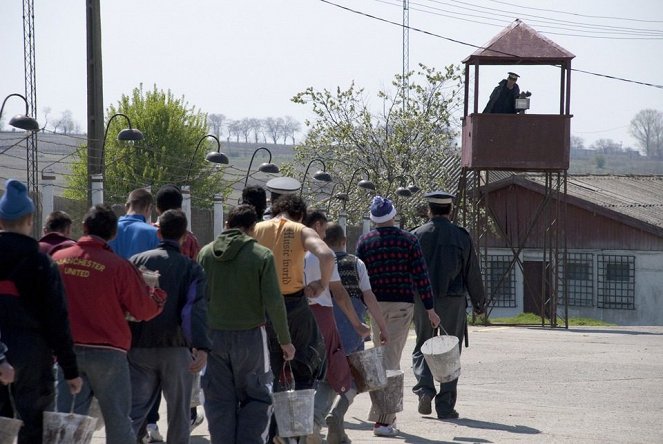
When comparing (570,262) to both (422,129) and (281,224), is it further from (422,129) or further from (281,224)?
(281,224)

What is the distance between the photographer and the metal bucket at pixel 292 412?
302 inches

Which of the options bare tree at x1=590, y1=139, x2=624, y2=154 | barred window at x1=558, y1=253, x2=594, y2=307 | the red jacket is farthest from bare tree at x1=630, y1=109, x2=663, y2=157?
the red jacket

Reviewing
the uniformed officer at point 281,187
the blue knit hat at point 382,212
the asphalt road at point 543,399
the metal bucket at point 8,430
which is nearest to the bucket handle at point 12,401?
the metal bucket at point 8,430

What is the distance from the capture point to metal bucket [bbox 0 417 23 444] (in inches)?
231

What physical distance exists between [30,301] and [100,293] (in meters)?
0.57

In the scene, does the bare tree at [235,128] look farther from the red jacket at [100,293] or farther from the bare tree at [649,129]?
the red jacket at [100,293]

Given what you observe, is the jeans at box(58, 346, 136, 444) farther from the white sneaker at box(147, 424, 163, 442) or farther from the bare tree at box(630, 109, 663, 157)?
the bare tree at box(630, 109, 663, 157)

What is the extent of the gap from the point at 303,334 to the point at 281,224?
799 mm

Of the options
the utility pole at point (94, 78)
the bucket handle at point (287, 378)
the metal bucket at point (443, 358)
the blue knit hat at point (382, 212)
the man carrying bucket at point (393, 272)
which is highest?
the utility pole at point (94, 78)

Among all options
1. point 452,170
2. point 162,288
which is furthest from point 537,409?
point 452,170

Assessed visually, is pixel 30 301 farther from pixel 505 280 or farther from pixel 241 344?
pixel 505 280

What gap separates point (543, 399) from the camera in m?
11.9

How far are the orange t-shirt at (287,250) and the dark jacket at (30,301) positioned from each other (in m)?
2.28

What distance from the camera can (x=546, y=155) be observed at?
2569cm
